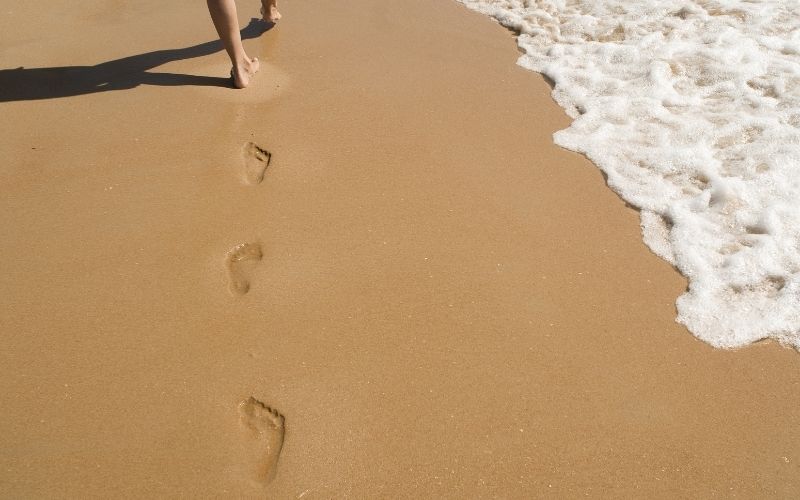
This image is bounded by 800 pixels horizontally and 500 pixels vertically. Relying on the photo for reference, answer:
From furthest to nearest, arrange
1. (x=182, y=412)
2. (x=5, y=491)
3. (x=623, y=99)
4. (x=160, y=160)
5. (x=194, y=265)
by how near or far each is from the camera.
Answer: (x=623, y=99), (x=160, y=160), (x=194, y=265), (x=182, y=412), (x=5, y=491)

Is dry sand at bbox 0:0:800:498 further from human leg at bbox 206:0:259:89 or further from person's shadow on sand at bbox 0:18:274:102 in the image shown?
human leg at bbox 206:0:259:89

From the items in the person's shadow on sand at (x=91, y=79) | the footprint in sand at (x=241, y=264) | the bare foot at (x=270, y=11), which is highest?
the bare foot at (x=270, y=11)

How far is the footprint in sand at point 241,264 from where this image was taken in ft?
6.61

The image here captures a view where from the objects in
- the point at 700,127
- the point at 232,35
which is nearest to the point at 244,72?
the point at 232,35

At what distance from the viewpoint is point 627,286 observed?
7.07 ft

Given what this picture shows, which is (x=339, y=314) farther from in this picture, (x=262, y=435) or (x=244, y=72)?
(x=244, y=72)

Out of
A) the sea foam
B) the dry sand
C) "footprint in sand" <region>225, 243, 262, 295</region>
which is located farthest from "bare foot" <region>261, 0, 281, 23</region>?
"footprint in sand" <region>225, 243, 262, 295</region>

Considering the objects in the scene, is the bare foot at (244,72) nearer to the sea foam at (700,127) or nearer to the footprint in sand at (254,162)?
the footprint in sand at (254,162)

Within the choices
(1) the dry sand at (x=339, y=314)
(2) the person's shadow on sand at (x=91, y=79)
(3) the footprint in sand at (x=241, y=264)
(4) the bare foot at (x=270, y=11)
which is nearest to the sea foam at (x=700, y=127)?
(1) the dry sand at (x=339, y=314)

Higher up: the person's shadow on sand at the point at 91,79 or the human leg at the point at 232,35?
the human leg at the point at 232,35

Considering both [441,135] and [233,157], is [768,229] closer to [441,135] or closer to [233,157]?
[441,135]

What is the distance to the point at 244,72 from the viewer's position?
3008 millimetres

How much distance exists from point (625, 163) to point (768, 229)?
660 mm

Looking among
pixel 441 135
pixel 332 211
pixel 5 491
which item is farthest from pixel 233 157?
pixel 5 491
